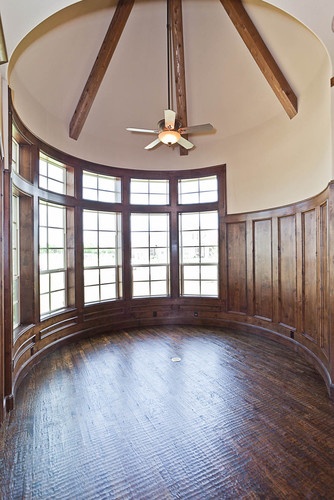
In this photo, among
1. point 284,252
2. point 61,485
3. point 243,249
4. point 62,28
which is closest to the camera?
point 61,485

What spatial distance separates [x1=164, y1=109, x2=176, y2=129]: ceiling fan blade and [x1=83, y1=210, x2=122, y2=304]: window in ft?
7.73

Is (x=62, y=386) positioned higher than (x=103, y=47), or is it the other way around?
(x=103, y=47)

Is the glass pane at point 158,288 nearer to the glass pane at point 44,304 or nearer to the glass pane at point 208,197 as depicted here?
the glass pane at point 208,197

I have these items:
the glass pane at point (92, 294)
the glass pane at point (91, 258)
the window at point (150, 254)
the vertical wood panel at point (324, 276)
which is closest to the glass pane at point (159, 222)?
the window at point (150, 254)

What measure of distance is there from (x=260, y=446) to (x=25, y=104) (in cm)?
470

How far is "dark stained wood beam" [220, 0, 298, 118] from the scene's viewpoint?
3.57 meters

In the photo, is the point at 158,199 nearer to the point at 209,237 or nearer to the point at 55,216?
the point at 209,237

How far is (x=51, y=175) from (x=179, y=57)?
2754mm

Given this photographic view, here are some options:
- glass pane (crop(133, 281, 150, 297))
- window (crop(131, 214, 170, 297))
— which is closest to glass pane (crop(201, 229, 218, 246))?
window (crop(131, 214, 170, 297))

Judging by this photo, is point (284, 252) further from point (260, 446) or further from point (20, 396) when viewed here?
point (20, 396)

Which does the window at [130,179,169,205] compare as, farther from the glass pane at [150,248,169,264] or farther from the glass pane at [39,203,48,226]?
the glass pane at [39,203,48,226]

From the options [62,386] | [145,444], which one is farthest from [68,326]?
[145,444]

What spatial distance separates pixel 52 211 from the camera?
4371 millimetres

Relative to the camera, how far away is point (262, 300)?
4789mm
